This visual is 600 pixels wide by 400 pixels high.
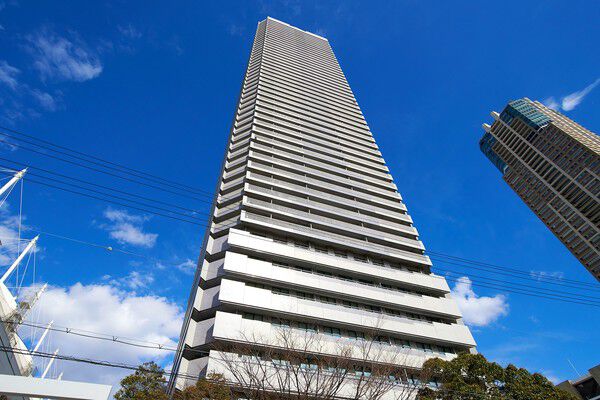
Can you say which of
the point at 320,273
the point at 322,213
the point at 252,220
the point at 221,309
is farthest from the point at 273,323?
the point at 322,213

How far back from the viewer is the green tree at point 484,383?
15.4 metres

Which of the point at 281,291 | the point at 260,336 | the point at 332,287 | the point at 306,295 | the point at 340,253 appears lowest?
the point at 260,336

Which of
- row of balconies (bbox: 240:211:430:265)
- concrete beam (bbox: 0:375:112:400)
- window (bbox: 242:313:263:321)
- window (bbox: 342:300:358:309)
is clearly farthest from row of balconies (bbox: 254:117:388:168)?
concrete beam (bbox: 0:375:112:400)

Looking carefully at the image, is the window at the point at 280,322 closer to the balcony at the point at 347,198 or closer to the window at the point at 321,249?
the window at the point at 321,249

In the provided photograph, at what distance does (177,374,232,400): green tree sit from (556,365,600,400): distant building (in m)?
24.7

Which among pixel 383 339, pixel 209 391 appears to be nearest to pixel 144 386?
pixel 209 391

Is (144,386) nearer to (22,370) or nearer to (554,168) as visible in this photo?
(22,370)

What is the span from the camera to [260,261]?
918 inches

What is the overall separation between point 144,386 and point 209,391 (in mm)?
3530

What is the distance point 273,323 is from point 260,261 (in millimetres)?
4350

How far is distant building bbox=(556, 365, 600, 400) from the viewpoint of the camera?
22.8 meters

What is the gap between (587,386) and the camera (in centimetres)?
2389

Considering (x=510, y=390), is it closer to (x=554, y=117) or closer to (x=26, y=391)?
(x=26, y=391)

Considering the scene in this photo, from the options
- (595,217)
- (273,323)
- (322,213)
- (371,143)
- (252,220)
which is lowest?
(273,323)
